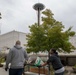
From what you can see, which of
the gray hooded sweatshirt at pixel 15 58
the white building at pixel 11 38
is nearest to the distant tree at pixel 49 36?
the gray hooded sweatshirt at pixel 15 58

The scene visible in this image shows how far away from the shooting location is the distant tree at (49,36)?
18109 mm

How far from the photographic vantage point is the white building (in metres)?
40.2

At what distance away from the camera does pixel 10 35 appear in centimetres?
4072

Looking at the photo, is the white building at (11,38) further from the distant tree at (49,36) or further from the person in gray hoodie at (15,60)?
the person in gray hoodie at (15,60)

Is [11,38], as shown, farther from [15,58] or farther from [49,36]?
[15,58]

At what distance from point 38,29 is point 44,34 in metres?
0.74

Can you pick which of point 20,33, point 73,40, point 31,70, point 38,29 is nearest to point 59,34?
point 38,29

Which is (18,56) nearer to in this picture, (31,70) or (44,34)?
(31,70)

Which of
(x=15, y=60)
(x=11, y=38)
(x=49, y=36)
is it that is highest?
(x=11, y=38)

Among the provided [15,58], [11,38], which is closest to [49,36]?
[15,58]

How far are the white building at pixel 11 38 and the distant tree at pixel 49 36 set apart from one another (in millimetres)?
19999

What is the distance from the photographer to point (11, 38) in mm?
40531

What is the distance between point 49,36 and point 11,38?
23092 millimetres

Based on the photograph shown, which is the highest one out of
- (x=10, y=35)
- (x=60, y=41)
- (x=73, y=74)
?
(x=10, y=35)
